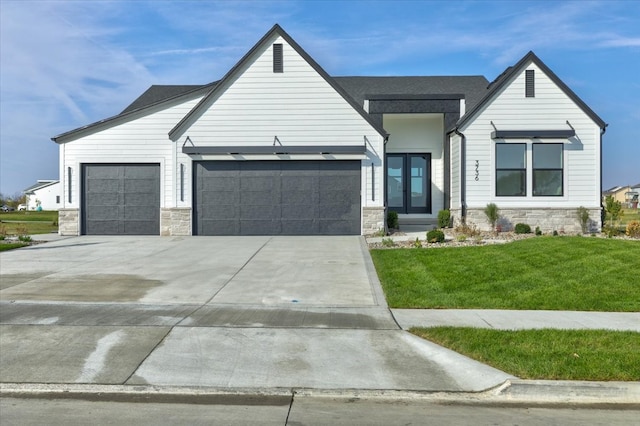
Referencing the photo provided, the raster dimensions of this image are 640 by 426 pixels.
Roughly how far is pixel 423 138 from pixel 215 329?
1749 cm

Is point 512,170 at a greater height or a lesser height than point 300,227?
greater

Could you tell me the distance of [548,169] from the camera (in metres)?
19.6

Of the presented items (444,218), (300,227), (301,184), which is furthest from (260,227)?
(444,218)

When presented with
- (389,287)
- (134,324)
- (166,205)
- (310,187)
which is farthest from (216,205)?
(134,324)

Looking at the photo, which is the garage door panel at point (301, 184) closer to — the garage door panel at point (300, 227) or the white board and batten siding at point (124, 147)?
the garage door panel at point (300, 227)

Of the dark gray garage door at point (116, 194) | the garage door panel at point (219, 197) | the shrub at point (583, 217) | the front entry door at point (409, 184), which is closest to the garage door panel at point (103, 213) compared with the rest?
the dark gray garage door at point (116, 194)

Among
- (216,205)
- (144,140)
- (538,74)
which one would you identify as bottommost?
(216,205)

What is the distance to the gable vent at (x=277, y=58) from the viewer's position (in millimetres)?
19281

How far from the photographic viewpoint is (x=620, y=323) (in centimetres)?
784

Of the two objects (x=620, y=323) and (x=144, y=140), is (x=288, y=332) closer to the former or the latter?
(x=620, y=323)

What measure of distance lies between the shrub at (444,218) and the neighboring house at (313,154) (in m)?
0.58

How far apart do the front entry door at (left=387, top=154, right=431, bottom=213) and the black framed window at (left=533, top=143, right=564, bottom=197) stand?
4791 millimetres

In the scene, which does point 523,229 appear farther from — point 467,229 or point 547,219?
A: point 467,229

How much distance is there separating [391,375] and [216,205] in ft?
48.3
